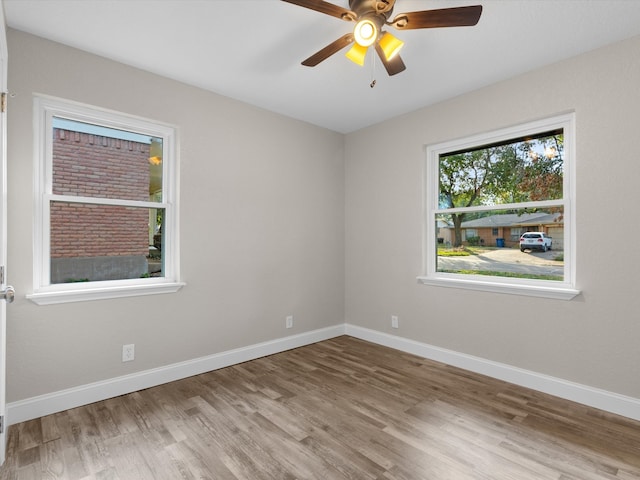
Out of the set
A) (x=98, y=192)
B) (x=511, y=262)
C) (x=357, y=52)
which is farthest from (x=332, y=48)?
(x=511, y=262)

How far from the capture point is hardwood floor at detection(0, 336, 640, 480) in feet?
6.15

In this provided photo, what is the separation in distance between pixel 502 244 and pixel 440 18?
2.13 m

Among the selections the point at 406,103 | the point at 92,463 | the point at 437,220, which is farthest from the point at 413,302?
the point at 92,463

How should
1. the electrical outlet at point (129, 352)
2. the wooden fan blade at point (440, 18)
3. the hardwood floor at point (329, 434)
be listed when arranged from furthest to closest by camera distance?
the electrical outlet at point (129, 352) → the hardwood floor at point (329, 434) → the wooden fan blade at point (440, 18)

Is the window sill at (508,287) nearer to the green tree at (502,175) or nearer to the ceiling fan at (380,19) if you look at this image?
the green tree at (502,175)

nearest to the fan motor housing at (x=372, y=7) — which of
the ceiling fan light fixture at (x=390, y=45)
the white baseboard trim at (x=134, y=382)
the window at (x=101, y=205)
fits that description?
the ceiling fan light fixture at (x=390, y=45)

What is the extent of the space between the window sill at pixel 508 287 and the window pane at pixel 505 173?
743mm

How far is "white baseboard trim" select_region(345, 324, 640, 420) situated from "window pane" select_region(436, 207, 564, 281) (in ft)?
2.65

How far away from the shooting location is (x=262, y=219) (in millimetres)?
3670

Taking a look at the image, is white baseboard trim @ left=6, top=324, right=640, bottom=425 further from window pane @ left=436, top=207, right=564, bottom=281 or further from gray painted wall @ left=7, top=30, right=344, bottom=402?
window pane @ left=436, top=207, right=564, bottom=281

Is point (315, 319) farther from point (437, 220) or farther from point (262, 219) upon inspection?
point (437, 220)

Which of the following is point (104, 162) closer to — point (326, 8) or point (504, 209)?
point (326, 8)

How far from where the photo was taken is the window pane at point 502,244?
2.89 m

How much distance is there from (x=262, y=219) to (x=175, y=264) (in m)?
0.99
